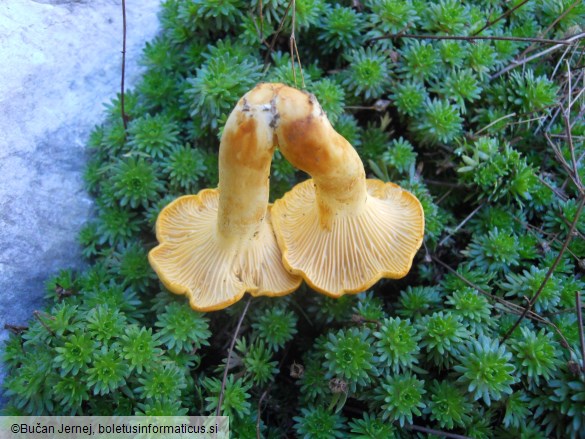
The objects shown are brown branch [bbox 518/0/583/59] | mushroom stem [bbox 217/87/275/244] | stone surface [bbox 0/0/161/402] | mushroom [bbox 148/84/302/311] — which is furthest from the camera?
brown branch [bbox 518/0/583/59]

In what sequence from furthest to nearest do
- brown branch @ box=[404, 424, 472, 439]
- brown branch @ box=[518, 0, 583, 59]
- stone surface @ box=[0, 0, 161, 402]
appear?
brown branch @ box=[518, 0, 583, 59]
stone surface @ box=[0, 0, 161, 402]
brown branch @ box=[404, 424, 472, 439]

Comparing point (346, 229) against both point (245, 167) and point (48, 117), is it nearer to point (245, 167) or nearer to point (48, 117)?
point (245, 167)

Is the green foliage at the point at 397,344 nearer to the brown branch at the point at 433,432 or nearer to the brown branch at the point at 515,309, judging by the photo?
the brown branch at the point at 433,432

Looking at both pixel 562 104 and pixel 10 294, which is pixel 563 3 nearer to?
pixel 562 104

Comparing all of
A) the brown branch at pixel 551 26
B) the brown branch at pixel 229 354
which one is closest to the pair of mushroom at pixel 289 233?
the brown branch at pixel 229 354

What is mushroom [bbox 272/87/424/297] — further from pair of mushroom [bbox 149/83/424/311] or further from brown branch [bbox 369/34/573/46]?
brown branch [bbox 369/34/573/46]

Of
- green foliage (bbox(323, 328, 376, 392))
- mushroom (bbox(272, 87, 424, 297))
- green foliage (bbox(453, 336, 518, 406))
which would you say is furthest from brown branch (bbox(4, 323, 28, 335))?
green foliage (bbox(453, 336, 518, 406))

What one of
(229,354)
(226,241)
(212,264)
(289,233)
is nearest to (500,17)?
(289,233)
